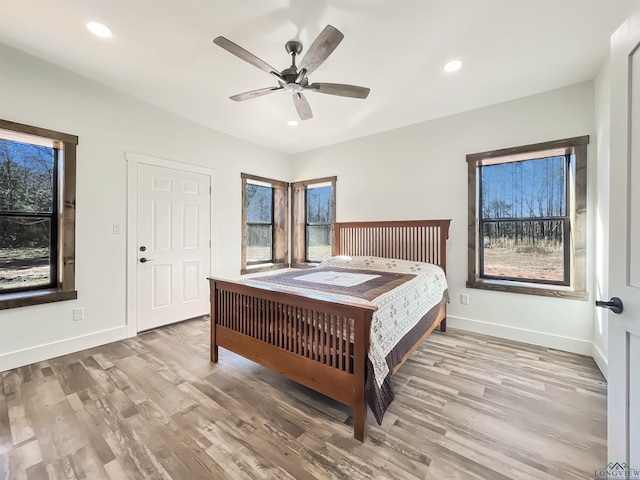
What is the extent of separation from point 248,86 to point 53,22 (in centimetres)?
145

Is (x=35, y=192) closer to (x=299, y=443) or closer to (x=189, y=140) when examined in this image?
(x=189, y=140)

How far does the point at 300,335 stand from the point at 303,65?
76.9 inches

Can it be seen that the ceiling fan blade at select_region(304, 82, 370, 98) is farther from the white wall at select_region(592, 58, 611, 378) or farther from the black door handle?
the white wall at select_region(592, 58, 611, 378)

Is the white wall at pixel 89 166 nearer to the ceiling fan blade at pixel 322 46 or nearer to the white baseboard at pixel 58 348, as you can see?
the white baseboard at pixel 58 348

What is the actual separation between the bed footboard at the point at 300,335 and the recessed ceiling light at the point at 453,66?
2270 millimetres

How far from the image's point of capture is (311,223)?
502 cm

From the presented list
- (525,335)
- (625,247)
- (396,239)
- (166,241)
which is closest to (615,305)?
(625,247)

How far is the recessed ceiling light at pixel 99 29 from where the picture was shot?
77.8 inches

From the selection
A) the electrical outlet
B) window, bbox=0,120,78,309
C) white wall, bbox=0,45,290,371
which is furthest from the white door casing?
window, bbox=0,120,78,309

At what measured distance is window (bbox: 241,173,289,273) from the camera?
4465 millimetres

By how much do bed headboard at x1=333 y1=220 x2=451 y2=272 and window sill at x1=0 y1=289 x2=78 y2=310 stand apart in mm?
3263

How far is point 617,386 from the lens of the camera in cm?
107

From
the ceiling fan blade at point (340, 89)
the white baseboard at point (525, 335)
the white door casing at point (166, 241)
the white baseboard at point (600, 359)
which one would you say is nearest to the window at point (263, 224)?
the white door casing at point (166, 241)

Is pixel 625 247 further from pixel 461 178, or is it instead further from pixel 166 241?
pixel 166 241
